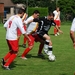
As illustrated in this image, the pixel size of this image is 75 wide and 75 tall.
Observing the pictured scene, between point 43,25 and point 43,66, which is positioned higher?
point 43,25


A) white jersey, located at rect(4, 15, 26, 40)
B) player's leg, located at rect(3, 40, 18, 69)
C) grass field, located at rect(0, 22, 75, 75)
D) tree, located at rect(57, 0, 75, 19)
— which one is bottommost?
tree, located at rect(57, 0, 75, 19)

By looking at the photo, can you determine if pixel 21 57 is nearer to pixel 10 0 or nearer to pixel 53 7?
pixel 53 7

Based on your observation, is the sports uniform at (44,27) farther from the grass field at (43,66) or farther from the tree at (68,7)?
→ the tree at (68,7)

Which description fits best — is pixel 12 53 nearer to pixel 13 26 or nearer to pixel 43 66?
pixel 13 26

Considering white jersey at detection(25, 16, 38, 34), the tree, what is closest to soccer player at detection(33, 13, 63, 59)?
white jersey at detection(25, 16, 38, 34)

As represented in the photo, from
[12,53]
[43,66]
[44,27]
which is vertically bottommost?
[43,66]

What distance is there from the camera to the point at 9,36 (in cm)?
977

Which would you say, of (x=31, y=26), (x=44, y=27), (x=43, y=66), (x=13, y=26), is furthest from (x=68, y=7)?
(x=13, y=26)

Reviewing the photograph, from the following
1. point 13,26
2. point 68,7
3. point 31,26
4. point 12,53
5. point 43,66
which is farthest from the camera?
point 68,7

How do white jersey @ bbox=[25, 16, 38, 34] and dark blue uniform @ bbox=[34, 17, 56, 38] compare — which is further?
white jersey @ bbox=[25, 16, 38, 34]

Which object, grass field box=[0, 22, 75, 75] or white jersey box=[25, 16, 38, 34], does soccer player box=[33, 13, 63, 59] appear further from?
grass field box=[0, 22, 75, 75]

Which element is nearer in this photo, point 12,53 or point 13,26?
point 13,26

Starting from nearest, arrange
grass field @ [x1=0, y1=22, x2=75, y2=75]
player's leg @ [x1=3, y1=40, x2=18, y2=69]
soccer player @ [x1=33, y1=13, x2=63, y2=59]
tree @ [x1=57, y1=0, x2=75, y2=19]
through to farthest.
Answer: grass field @ [x1=0, y1=22, x2=75, y2=75], player's leg @ [x1=3, y1=40, x2=18, y2=69], soccer player @ [x1=33, y1=13, x2=63, y2=59], tree @ [x1=57, y1=0, x2=75, y2=19]

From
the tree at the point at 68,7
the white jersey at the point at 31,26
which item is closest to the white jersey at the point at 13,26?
the white jersey at the point at 31,26
